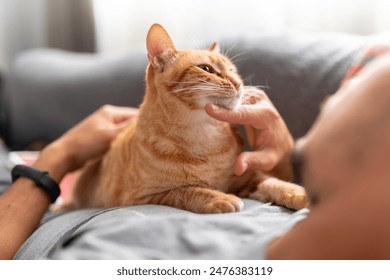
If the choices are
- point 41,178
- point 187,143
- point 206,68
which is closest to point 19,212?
point 41,178

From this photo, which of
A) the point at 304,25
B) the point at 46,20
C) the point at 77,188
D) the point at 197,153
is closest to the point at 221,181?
the point at 197,153

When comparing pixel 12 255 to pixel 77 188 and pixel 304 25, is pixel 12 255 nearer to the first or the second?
pixel 77 188

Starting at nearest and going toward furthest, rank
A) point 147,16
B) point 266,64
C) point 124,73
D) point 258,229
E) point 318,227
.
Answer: point 318,227 → point 258,229 → point 266,64 → point 147,16 → point 124,73

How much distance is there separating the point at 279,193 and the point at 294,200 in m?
0.04

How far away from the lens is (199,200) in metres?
0.77

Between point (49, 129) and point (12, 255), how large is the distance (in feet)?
3.39

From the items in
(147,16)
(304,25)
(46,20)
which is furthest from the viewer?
(46,20)

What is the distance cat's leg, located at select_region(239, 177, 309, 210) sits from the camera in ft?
2.31

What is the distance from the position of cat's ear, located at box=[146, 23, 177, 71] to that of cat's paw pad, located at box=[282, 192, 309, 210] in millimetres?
300

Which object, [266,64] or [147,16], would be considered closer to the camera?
[266,64]

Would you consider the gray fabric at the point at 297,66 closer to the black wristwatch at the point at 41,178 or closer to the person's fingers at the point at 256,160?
the person's fingers at the point at 256,160

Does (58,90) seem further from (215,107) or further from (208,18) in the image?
(215,107)

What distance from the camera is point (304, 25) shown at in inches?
51.0

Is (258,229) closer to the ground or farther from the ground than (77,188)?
farther from the ground
